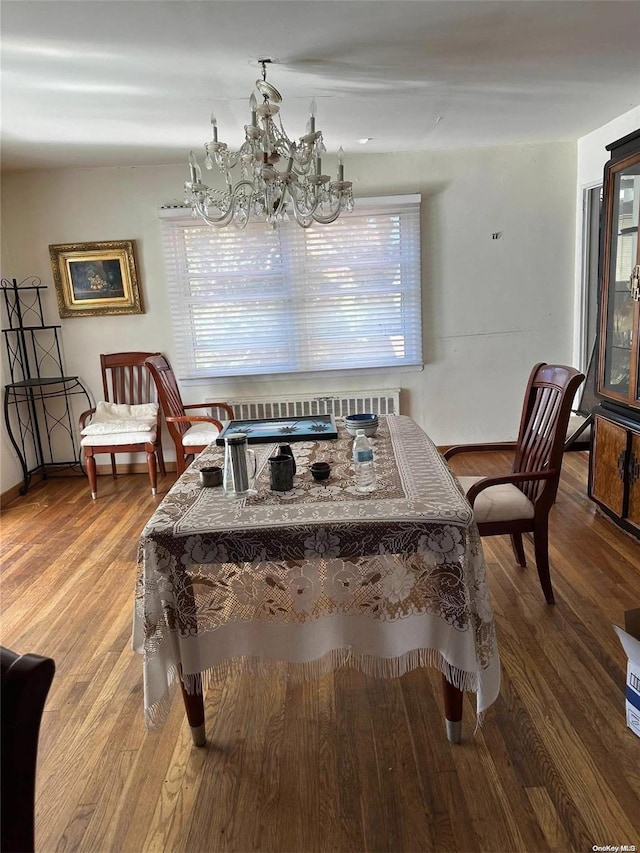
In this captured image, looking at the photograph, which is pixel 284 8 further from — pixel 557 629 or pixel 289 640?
pixel 557 629

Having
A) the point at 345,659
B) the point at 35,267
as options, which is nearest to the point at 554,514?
the point at 345,659

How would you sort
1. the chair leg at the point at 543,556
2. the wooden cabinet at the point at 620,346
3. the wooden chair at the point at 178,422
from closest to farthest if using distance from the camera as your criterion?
the chair leg at the point at 543,556 < the wooden cabinet at the point at 620,346 < the wooden chair at the point at 178,422

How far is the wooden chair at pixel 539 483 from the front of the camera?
2.16 metres

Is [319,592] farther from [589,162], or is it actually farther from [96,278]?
[589,162]

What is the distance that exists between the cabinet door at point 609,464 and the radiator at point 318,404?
167 cm

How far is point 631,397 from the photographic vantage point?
2.83 m

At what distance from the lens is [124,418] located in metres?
4.29

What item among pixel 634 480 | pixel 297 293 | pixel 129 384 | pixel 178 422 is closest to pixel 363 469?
pixel 634 480

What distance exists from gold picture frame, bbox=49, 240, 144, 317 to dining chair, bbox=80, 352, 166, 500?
397mm

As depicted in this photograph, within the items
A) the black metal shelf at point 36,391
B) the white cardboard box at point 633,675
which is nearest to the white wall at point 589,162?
the white cardboard box at point 633,675

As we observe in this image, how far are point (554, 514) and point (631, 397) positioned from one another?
85cm

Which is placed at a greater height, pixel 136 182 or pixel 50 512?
pixel 136 182

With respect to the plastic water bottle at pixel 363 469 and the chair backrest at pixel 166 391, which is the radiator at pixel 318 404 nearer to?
the chair backrest at pixel 166 391

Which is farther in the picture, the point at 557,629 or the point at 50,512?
the point at 50,512
